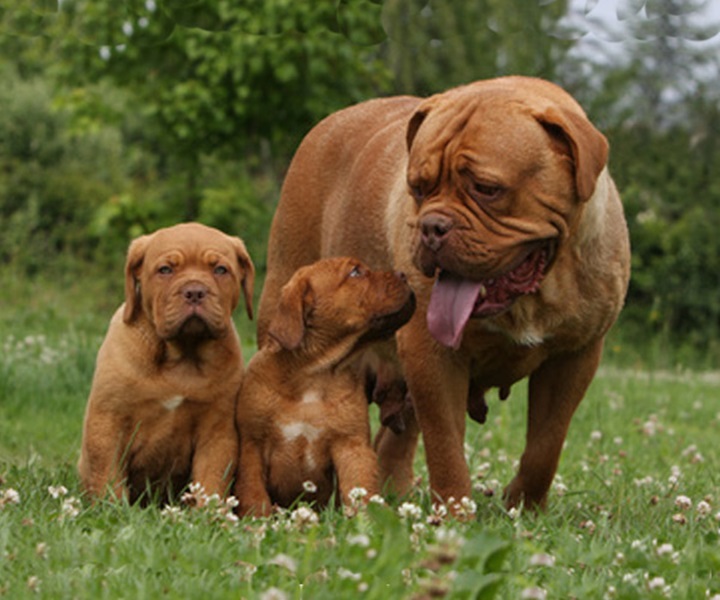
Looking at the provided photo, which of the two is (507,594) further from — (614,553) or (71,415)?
(71,415)

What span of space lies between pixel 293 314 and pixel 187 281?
0.53 m

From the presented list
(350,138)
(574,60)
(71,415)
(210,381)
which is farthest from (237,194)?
(210,381)

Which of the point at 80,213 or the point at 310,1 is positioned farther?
the point at 80,213

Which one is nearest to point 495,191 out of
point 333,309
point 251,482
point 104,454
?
point 333,309

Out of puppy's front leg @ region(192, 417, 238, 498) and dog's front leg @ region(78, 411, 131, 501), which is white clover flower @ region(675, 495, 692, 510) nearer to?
puppy's front leg @ region(192, 417, 238, 498)

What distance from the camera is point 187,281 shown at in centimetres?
501

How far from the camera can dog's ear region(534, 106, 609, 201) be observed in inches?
172

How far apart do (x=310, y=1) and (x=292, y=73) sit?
2.83 feet

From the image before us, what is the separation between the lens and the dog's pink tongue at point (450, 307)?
15.0 ft

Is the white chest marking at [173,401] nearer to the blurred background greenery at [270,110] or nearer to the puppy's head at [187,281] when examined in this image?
the puppy's head at [187,281]

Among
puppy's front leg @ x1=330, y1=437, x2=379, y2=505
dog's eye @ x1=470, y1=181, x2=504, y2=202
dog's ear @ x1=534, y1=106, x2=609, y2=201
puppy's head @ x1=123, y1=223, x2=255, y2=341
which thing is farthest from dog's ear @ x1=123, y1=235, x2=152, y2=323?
dog's ear @ x1=534, y1=106, x2=609, y2=201

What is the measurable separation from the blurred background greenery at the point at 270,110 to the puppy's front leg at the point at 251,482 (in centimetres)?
1020

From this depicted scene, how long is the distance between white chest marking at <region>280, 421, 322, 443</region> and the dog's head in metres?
0.83

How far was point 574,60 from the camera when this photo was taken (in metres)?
19.6
